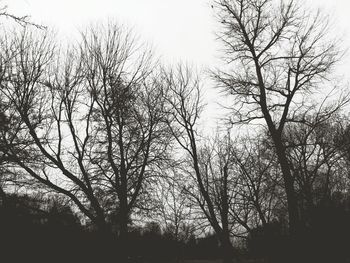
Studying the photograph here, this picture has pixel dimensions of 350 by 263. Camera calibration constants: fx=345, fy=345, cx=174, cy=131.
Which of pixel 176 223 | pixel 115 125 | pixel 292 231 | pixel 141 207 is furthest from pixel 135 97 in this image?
pixel 176 223

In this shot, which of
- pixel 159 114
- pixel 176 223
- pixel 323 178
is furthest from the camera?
pixel 176 223

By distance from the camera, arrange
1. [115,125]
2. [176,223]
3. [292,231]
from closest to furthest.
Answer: [292,231] → [115,125] → [176,223]

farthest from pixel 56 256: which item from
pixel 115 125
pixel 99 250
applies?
pixel 115 125

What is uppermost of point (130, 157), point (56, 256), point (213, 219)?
point (130, 157)

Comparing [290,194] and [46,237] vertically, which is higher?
[290,194]

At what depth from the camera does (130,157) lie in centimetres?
1611

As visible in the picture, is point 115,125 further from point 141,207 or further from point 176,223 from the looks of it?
point 176,223

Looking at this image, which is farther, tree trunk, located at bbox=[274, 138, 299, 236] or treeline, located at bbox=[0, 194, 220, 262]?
tree trunk, located at bbox=[274, 138, 299, 236]

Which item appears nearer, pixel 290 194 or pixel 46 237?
pixel 46 237

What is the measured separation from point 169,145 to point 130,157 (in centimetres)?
205

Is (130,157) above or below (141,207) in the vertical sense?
above

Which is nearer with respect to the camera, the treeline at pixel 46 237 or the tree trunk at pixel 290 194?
the treeline at pixel 46 237

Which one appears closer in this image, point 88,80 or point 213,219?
point 88,80

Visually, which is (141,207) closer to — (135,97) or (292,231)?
(135,97)
